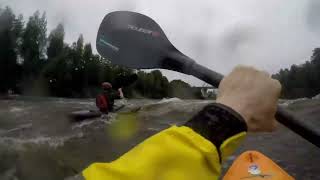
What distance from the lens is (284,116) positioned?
295mm

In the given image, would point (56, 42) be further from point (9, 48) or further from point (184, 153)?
point (184, 153)

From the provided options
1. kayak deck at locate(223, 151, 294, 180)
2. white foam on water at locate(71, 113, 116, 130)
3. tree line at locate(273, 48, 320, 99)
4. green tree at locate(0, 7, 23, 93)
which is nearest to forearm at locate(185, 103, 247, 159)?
kayak deck at locate(223, 151, 294, 180)

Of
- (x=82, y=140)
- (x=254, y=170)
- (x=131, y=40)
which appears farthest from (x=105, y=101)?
(x=131, y=40)

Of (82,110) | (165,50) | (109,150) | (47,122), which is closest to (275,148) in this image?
(109,150)

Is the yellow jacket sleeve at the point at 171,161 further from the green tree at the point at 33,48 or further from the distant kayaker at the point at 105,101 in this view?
the distant kayaker at the point at 105,101

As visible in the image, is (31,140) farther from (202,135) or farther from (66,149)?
(202,135)

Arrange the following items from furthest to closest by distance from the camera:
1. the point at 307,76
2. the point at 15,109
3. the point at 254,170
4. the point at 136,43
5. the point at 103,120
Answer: the point at 103,120 → the point at 15,109 → the point at 307,76 → the point at 254,170 → the point at 136,43

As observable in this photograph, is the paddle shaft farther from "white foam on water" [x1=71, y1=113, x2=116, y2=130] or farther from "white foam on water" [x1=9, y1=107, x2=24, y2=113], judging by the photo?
"white foam on water" [x1=71, y1=113, x2=116, y2=130]

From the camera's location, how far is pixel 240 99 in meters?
0.26

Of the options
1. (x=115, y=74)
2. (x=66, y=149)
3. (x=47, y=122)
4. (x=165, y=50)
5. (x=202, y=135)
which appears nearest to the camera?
(x=202, y=135)

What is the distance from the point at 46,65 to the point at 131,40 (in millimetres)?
1028

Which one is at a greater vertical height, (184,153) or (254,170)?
(184,153)

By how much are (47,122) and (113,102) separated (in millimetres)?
301

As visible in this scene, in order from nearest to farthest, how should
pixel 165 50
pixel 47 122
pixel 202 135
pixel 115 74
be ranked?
pixel 202 135
pixel 165 50
pixel 115 74
pixel 47 122
